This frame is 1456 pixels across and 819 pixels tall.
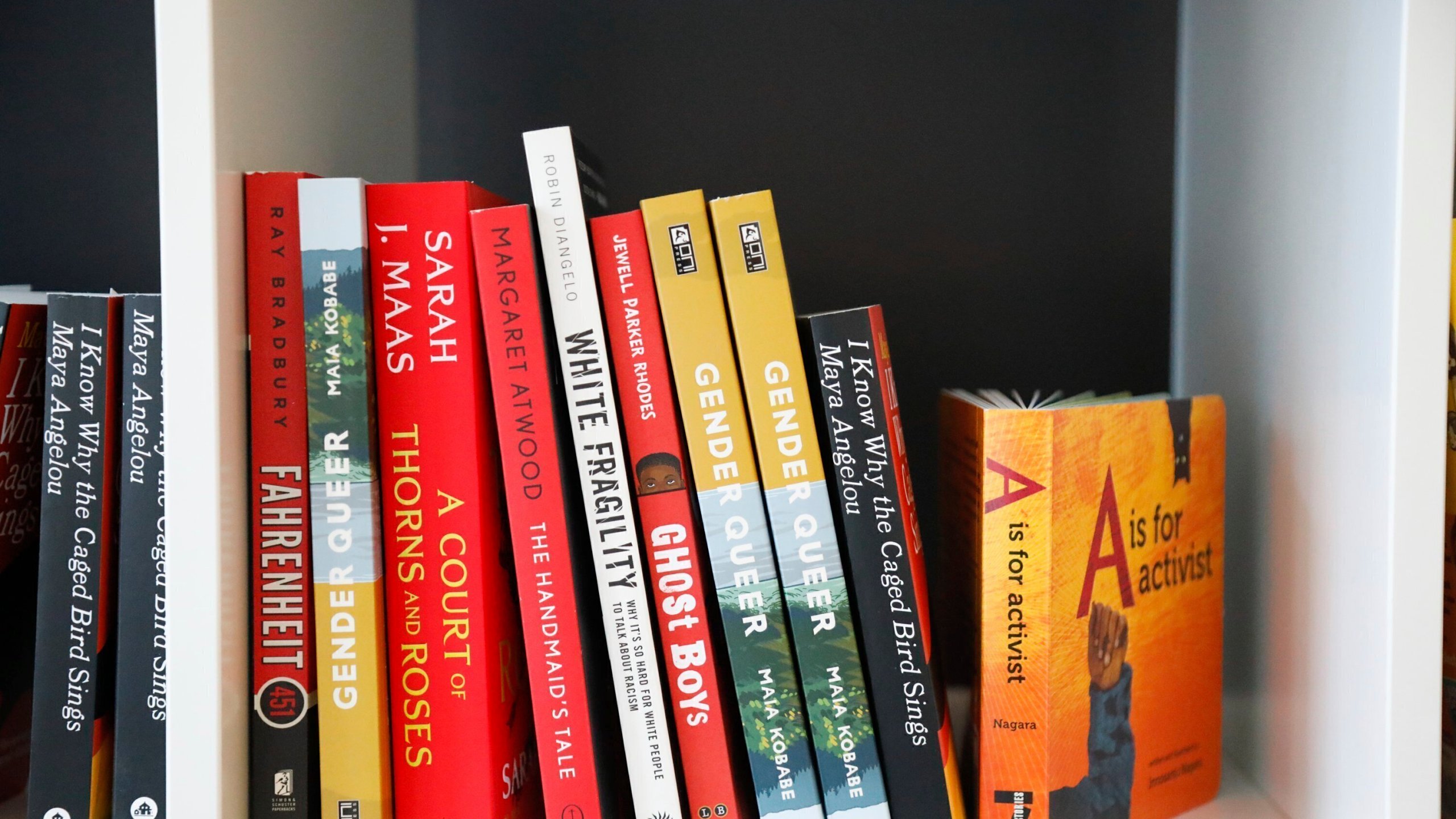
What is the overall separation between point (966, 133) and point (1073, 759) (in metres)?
0.53

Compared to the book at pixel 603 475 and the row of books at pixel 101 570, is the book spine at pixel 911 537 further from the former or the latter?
the row of books at pixel 101 570

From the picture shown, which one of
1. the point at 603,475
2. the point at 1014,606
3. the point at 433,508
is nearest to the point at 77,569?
the point at 433,508

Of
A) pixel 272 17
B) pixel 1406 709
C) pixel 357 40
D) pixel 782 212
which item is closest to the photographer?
pixel 1406 709

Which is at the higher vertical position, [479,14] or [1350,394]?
[479,14]

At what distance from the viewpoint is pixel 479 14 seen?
0.85 m

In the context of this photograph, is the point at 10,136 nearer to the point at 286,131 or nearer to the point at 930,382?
the point at 286,131

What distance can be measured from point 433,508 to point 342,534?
53mm

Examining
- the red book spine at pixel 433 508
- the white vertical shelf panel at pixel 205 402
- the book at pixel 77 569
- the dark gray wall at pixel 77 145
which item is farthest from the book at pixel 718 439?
the dark gray wall at pixel 77 145

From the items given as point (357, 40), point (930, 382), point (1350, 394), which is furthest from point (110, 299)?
point (1350, 394)

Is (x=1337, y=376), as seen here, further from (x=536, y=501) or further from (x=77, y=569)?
(x=77, y=569)

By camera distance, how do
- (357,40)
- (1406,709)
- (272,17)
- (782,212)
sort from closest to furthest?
(1406,709)
(272,17)
(357,40)
(782,212)

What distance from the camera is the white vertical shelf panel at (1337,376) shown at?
0.49m

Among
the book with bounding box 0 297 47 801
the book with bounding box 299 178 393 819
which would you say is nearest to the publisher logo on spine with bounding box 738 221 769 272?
the book with bounding box 299 178 393 819

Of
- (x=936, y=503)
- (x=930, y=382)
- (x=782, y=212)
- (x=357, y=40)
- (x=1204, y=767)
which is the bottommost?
(x=1204, y=767)
